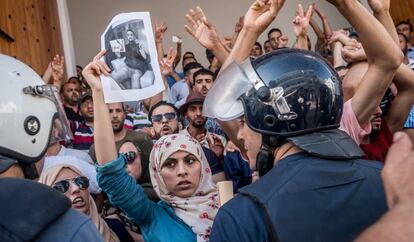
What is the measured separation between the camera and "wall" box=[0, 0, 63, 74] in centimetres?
702

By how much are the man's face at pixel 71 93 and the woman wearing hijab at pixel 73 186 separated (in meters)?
3.79

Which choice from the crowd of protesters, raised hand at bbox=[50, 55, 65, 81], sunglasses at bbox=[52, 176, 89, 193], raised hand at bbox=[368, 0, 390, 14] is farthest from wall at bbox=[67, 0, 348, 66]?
raised hand at bbox=[368, 0, 390, 14]

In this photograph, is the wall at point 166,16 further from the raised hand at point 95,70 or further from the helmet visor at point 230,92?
the helmet visor at point 230,92

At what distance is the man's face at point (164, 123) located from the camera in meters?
4.63

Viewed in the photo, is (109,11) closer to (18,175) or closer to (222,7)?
(222,7)

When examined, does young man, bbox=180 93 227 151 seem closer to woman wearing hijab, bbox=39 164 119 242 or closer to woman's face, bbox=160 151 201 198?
woman's face, bbox=160 151 201 198

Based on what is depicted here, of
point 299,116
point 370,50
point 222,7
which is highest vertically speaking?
point 222,7

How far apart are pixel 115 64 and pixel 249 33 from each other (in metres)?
0.78

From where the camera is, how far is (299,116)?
5.61 feet

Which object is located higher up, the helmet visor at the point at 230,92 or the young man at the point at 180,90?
Result: the helmet visor at the point at 230,92

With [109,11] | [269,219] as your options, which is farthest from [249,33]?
[109,11]

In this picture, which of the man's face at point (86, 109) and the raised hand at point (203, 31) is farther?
the man's face at point (86, 109)

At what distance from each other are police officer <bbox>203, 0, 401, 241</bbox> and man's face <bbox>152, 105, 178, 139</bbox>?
2633 mm

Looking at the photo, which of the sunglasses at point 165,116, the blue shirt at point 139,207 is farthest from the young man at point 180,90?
the blue shirt at point 139,207
